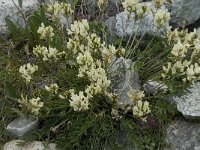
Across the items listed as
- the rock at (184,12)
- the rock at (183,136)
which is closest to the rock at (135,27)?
the rock at (184,12)

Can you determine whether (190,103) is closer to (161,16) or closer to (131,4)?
(161,16)

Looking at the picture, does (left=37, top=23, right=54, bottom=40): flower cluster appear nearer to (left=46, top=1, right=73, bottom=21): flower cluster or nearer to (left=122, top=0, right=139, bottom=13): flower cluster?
(left=46, top=1, right=73, bottom=21): flower cluster

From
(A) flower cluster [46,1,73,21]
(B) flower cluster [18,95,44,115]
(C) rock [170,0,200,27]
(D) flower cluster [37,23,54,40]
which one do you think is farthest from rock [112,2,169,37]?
(B) flower cluster [18,95,44,115]

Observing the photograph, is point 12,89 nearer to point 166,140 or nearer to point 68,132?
point 68,132

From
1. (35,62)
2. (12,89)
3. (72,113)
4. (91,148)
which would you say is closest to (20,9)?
(35,62)

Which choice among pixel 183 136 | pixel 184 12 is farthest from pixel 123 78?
pixel 184 12

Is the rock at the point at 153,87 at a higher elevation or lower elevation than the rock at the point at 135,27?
lower

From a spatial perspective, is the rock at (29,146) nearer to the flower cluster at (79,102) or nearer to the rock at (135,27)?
the flower cluster at (79,102)
